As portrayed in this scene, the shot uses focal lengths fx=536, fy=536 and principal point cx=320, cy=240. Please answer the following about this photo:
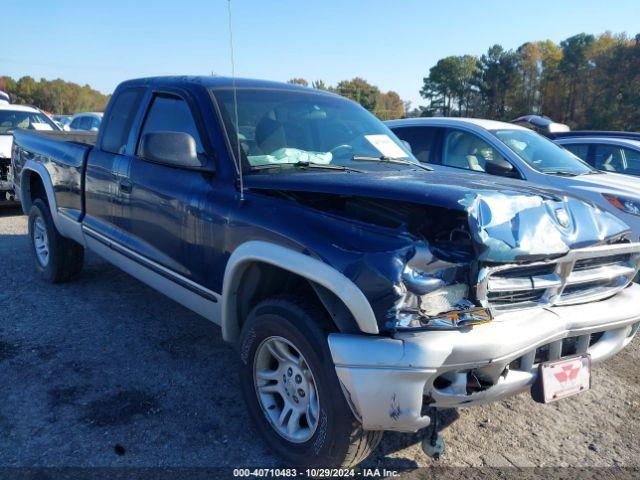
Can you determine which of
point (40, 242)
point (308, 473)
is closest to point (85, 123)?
point (40, 242)

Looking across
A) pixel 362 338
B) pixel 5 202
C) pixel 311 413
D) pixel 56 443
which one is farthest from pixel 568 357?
pixel 5 202

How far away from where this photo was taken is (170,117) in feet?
12.4

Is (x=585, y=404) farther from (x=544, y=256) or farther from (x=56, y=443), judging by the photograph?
(x=56, y=443)

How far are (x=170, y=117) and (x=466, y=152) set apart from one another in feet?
13.6

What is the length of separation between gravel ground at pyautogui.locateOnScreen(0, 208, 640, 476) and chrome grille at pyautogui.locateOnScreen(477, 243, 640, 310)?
921 mm

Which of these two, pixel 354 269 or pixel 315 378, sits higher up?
pixel 354 269

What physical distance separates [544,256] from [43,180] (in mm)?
4683

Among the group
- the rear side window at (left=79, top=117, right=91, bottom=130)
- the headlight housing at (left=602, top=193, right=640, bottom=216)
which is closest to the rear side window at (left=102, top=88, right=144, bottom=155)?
the headlight housing at (left=602, top=193, right=640, bottom=216)

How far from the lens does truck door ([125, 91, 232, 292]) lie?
3090 mm

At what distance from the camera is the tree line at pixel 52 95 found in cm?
7881

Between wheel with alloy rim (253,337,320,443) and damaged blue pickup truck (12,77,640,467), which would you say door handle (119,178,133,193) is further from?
wheel with alloy rim (253,337,320,443)

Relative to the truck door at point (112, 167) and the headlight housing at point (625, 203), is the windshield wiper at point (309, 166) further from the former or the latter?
the headlight housing at point (625, 203)

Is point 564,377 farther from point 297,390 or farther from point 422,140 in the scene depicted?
point 422,140

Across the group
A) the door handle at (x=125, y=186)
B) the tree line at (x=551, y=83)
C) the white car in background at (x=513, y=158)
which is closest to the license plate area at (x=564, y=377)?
the door handle at (x=125, y=186)
